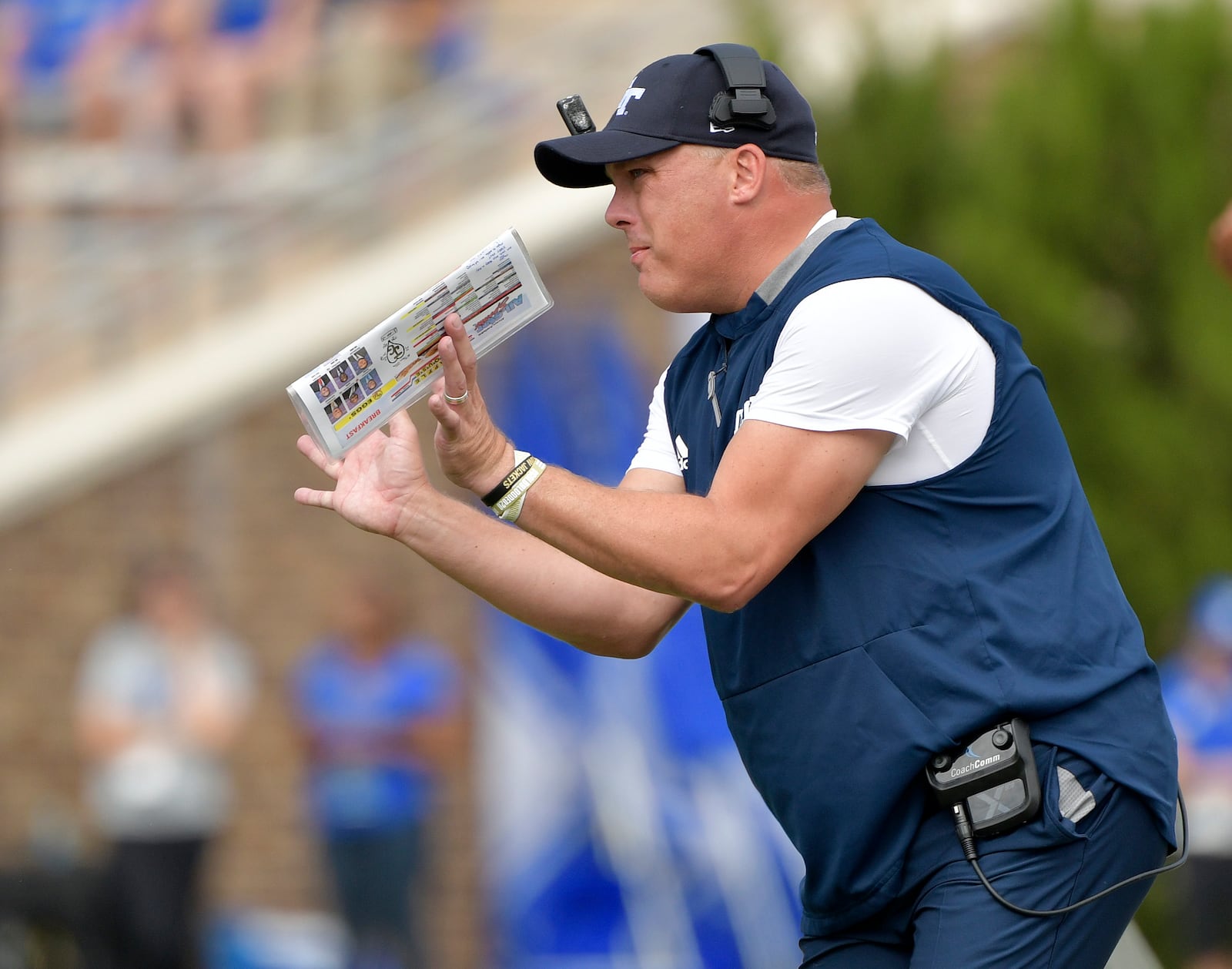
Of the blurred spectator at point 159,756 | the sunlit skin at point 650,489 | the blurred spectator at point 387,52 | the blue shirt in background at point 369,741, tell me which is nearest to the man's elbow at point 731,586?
the sunlit skin at point 650,489

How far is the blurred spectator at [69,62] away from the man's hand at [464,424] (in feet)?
28.4

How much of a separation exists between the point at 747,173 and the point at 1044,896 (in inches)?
53.0

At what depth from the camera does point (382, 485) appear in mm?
3250

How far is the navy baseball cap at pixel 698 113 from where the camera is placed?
Answer: 3.12 m

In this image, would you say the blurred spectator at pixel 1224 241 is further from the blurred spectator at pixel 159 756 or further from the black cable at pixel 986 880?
the blurred spectator at pixel 159 756

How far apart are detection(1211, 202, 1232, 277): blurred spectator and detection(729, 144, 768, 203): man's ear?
3.20 feet

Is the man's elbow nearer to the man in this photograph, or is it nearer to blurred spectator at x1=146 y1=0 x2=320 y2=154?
the man

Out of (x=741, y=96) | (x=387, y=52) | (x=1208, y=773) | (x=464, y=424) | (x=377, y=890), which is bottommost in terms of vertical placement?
(x=1208, y=773)

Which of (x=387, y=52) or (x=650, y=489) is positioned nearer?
(x=650, y=489)

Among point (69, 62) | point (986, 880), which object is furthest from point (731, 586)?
point (69, 62)

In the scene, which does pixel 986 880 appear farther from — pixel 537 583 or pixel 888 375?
pixel 537 583

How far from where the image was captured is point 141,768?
833cm

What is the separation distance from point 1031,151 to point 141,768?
223 inches

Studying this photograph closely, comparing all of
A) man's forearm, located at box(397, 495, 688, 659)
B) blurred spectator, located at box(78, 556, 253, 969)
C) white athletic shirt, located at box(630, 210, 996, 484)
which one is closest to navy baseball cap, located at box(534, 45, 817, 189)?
white athletic shirt, located at box(630, 210, 996, 484)
